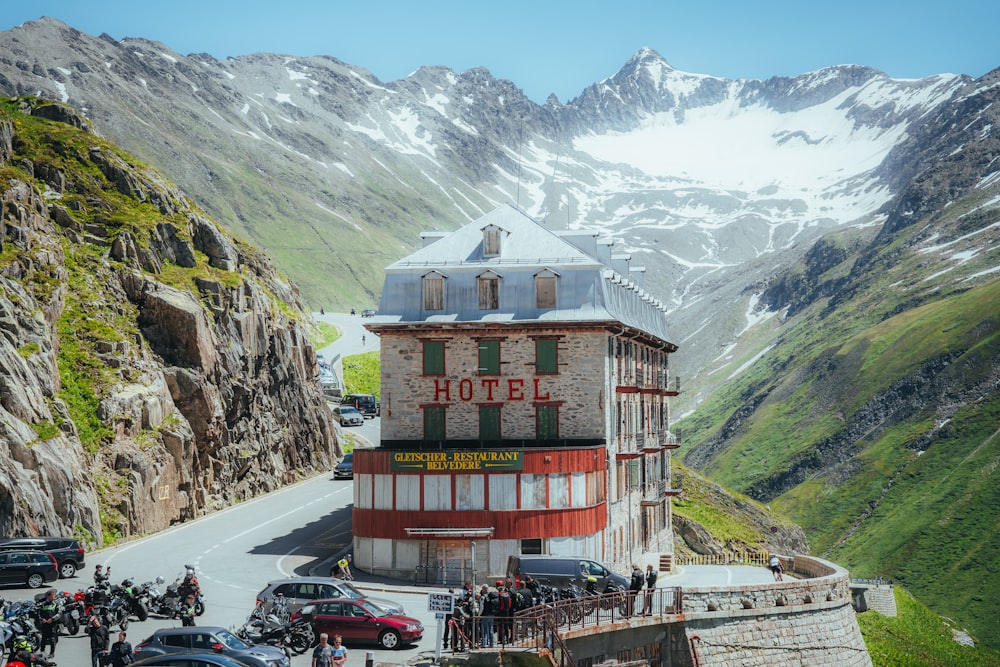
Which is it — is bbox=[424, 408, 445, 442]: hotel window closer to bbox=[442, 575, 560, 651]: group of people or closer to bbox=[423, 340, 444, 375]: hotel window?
bbox=[423, 340, 444, 375]: hotel window

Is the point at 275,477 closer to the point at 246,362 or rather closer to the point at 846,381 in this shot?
Answer: the point at 246,362

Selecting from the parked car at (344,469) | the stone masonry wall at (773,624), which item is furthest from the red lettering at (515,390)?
the parked car at (344,469)

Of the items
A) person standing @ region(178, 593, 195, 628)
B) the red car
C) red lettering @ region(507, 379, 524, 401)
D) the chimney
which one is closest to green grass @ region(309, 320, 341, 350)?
the chimney

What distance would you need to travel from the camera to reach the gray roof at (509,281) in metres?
58.5

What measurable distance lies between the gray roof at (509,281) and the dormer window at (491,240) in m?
0.20

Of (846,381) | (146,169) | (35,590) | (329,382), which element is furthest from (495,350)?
(846,381)

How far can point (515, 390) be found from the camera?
58531 millimetres

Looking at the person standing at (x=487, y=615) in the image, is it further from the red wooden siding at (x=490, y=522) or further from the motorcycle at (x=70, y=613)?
the motorcycle at (x=70, y=613)

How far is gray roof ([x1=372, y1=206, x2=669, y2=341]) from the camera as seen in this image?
5853 cm

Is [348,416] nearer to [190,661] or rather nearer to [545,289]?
[545,289]

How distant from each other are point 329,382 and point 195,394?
4927 centimetres

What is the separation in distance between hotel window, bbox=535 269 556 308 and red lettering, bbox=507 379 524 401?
408cm

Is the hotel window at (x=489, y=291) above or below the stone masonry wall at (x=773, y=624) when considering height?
above

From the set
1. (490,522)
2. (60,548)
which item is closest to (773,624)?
(490,522)
